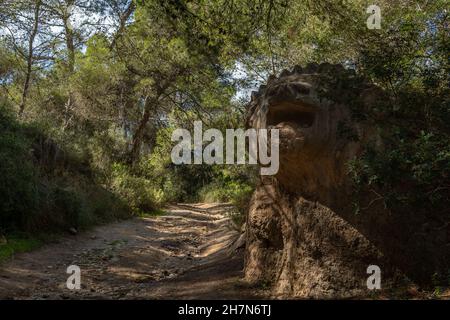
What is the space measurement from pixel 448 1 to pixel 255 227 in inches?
182

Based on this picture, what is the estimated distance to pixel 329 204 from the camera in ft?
18.8

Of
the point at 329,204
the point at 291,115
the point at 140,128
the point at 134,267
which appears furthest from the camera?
the point at 140,128

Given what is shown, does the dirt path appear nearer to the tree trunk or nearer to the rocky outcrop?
the rocky outcrop

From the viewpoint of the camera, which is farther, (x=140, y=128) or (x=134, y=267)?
(x=140, y=128)

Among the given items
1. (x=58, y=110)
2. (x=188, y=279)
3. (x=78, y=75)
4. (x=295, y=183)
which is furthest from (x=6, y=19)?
(x=295, y=183)

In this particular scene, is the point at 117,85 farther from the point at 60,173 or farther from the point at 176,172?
the point at 176,172

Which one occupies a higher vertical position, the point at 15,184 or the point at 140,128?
the point at 140,128

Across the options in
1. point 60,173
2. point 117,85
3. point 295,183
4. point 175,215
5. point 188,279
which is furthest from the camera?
point 117,85

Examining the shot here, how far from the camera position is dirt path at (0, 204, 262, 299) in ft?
22.1

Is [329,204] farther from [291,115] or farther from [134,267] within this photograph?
[134,267]

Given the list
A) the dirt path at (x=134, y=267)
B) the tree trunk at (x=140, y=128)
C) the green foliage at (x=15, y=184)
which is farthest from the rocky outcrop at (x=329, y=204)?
the tree trunk at (x=140, y=128)

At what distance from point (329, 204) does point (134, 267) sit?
509 centimetres

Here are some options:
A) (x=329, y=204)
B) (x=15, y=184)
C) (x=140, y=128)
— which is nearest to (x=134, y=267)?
(x=15, y=184)

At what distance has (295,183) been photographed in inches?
244
